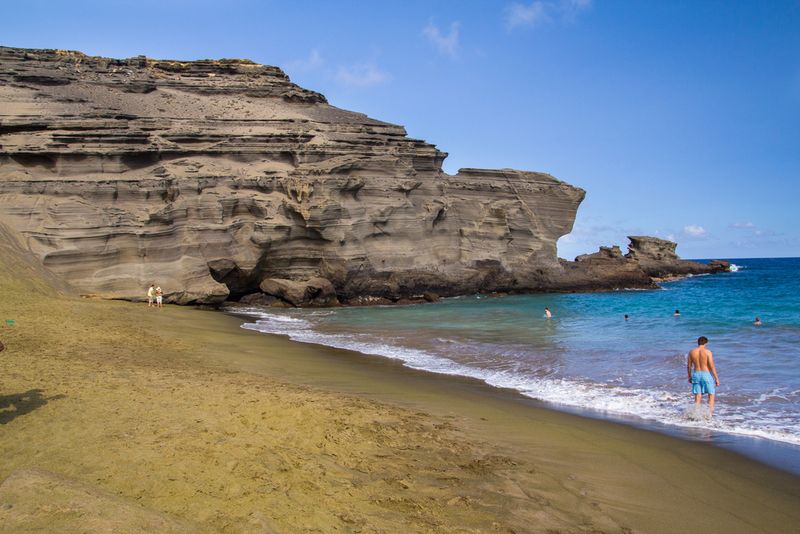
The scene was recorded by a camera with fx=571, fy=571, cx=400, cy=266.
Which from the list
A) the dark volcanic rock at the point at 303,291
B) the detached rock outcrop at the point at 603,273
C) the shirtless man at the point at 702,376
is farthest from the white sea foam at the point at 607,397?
the detached rock outcrop at the point at 603,273

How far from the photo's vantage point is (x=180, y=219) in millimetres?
27094

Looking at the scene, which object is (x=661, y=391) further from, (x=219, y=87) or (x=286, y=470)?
(x=219, y=87)

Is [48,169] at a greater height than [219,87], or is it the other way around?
[219,87]

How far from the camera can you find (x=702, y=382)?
8875 mm

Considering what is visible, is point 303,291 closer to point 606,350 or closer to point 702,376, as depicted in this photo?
point 606,350

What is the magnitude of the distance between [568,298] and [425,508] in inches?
1337

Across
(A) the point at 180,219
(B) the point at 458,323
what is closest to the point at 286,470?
(B) the point at 458,323

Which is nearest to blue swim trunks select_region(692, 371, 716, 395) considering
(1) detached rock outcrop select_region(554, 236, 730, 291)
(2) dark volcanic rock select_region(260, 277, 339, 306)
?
(2) dark volcanic rock select_region(260, 277, 339, 306)

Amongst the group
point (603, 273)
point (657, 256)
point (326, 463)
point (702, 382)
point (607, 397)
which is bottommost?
point (607, 397)

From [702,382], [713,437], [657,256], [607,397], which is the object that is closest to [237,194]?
[607,397]

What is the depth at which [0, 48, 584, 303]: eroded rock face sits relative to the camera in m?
25.3

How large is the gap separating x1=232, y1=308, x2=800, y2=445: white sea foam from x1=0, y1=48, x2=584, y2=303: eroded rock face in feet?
47.3

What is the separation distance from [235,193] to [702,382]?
24.9 m

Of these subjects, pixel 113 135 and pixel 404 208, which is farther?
pixel 404 208
